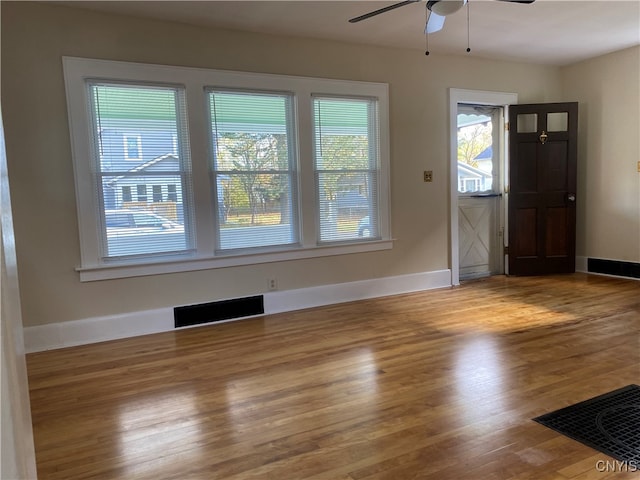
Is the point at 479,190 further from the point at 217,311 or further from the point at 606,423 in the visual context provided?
the point at 606,423

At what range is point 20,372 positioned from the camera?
72 centimetres

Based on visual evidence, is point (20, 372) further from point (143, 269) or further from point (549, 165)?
point (549, 165)

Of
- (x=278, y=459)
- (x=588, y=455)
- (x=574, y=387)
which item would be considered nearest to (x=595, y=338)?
(x=574, y=387)

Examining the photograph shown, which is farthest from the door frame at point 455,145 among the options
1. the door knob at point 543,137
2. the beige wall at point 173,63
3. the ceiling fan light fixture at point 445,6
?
the ceiling fan light fixture at point 445,6

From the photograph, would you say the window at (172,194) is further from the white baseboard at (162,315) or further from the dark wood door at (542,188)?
the dark wood door at (542,188)

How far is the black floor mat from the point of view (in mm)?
2016

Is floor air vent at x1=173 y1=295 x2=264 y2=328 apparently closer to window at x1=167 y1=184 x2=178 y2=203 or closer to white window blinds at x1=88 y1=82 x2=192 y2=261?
white window blinds at x1=88 y1=82 x2=192 y2=261

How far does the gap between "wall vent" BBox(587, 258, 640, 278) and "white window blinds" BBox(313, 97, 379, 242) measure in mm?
3152

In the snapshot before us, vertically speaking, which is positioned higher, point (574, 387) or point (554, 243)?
point (554, 243)

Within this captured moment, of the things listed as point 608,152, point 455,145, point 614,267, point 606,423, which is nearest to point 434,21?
point 455,145

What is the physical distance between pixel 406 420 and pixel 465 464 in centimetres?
42

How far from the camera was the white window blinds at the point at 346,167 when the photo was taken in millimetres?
4645

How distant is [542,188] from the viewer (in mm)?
5805

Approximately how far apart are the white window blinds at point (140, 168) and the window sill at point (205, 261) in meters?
0.11
